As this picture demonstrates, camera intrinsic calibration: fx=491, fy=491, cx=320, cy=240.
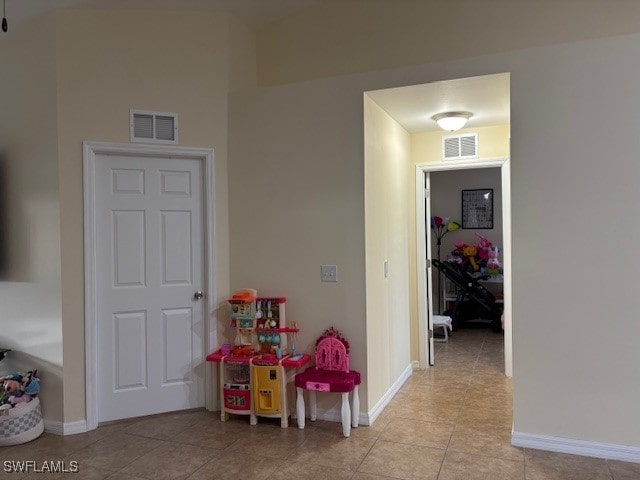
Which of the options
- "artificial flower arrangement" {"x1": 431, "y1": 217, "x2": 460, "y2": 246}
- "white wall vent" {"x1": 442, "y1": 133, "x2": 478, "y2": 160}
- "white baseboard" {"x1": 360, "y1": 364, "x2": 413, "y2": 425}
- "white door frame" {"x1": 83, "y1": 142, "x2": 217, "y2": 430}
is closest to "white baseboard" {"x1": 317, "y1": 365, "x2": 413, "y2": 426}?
"white baseboard" {"x1": 360, "y1": 364, "x2": 413, "y2": 425}

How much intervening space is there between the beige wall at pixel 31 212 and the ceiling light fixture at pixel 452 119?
288cm

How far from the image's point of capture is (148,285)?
365 centimetres

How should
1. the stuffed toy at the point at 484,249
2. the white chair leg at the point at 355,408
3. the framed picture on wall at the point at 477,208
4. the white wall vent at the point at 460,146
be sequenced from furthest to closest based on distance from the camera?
the framed picture on wall at the point at 477,208 < the stuffed toy at the point at 484,249 < the white wall vent at the point at 460,146 < the white chair leg at the point at 355,408

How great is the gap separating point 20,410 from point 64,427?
315 millimetres

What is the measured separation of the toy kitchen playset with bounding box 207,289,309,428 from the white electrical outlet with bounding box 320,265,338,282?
35 cm

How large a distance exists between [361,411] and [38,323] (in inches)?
93.0

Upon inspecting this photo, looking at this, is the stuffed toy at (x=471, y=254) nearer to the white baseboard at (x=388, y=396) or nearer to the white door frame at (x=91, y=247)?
the white baseboard at (x=388, y=396)

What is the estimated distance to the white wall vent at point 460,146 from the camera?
444 cm

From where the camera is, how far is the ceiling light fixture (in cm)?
391

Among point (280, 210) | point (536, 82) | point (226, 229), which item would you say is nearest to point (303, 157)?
point (280, 210)

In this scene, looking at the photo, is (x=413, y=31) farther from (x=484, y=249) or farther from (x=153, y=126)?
(x=484, y=249)

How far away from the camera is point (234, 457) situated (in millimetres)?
2986

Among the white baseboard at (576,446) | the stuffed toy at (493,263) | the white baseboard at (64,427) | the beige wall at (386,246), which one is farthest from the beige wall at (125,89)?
Answer: the stuffed toy at (493,263)

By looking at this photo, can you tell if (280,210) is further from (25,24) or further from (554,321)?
(25,24)
